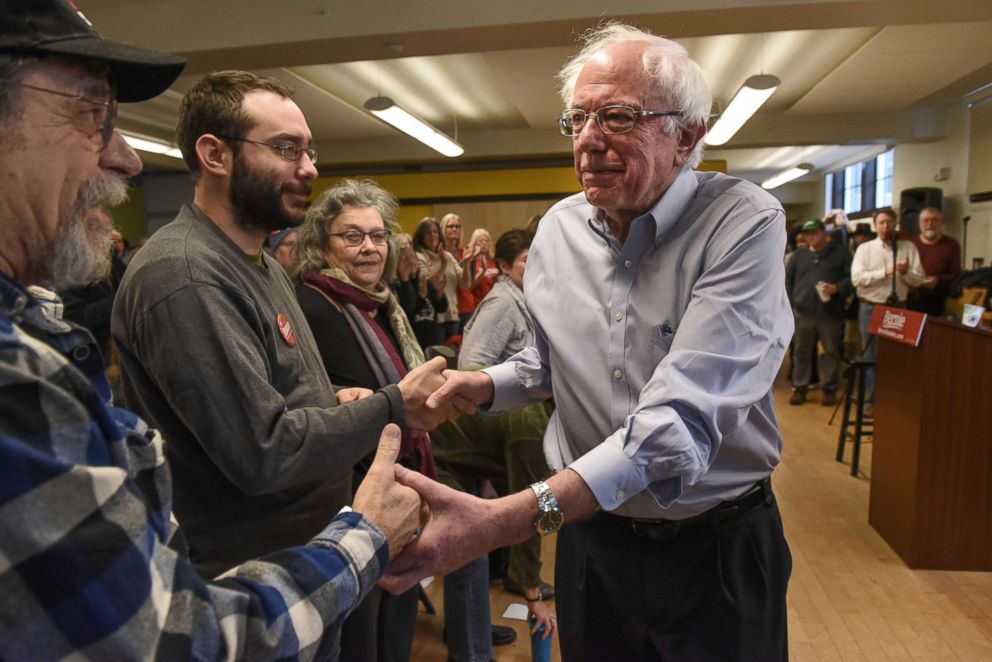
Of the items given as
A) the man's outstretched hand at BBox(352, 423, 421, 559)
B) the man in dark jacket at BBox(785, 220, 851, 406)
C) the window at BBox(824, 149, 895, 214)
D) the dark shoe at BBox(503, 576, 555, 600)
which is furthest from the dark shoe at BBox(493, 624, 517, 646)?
the window at BBox(824, 149, 895, 214)

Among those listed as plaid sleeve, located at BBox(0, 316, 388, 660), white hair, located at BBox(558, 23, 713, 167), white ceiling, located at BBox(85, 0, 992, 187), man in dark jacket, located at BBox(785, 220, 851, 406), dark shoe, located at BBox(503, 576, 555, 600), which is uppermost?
white ceiling, located at BBox(85, 0, 992, 187)

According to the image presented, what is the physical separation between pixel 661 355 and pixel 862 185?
→ 48.0 feet

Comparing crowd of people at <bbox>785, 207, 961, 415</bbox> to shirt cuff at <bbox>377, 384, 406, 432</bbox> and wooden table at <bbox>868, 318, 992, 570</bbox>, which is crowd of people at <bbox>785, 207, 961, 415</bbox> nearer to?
wooden table at <bbox>868, 318, 992, 570</bbox>

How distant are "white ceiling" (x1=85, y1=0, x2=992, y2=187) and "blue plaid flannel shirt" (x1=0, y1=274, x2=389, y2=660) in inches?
174

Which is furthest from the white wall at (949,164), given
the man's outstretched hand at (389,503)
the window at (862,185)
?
the man's outstretched hand at (389,503)

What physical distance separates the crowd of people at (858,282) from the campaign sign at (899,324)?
2780mm

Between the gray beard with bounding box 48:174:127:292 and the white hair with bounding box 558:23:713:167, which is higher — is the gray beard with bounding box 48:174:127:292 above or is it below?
below

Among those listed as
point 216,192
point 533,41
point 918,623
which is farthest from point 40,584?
point 533,41

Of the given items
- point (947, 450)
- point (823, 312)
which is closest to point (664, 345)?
point (947, 450)

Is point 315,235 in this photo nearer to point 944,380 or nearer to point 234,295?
point 234,295

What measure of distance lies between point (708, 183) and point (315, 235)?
1508mm

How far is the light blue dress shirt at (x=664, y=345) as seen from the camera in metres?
1.17

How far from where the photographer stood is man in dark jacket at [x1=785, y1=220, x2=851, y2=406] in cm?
712

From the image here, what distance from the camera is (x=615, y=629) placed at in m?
1.50
